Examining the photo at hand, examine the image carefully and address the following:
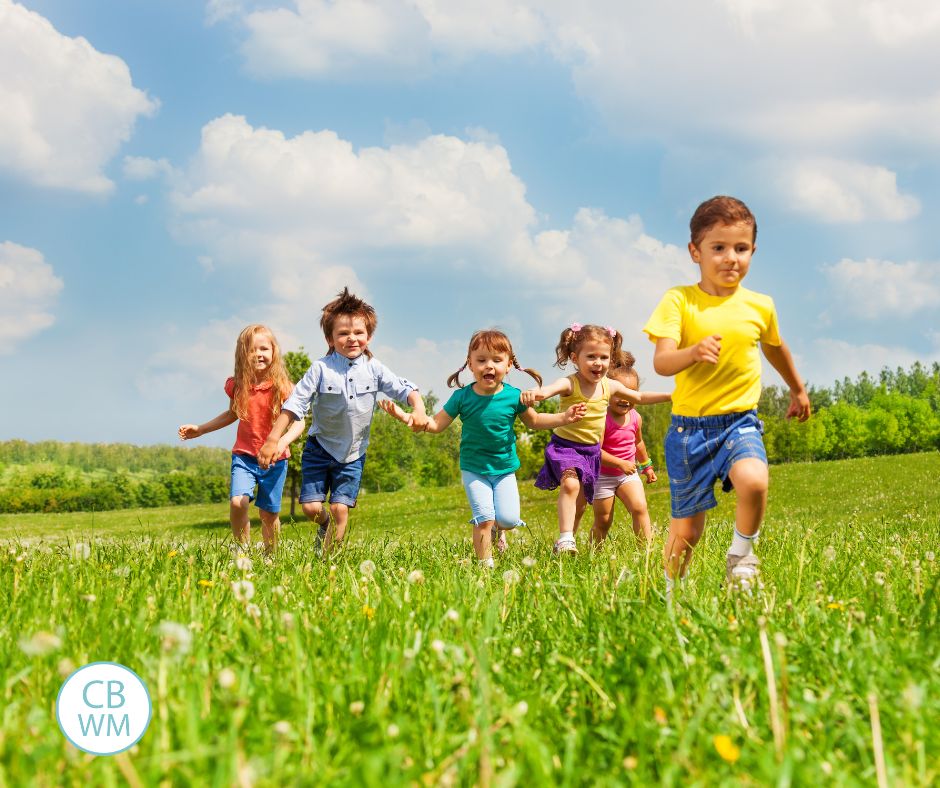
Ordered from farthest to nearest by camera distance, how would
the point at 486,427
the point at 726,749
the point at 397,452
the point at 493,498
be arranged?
1. the point at 397,452
2. the point at 493,498
3. the point at 486,427
4. the point at 726,749

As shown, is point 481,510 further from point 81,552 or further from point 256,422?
point 81,552

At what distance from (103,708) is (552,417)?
5.57 meters

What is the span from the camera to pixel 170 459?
3880 inches

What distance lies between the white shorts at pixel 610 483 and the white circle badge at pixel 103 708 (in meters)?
6.81

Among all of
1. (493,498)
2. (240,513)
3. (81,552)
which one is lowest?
(81,552)

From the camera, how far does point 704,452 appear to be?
5277 millimetres

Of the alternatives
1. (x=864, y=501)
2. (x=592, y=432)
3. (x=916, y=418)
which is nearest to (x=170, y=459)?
(x=916, y=418)

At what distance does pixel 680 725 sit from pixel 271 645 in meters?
1.48

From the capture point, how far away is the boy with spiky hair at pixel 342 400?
814cm

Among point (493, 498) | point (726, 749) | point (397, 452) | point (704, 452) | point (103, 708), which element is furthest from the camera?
point (397, 452)

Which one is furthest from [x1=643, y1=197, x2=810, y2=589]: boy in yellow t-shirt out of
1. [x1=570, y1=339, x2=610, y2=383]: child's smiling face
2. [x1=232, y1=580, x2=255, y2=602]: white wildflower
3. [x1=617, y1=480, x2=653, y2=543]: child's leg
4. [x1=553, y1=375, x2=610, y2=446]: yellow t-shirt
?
[x1=617, y1=480, x2=653, y2=543]: child's leg

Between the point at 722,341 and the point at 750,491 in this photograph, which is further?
the point at 722,341

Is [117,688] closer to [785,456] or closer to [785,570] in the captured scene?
[785,570]

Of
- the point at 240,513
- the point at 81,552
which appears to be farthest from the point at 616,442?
the point at 81,552
